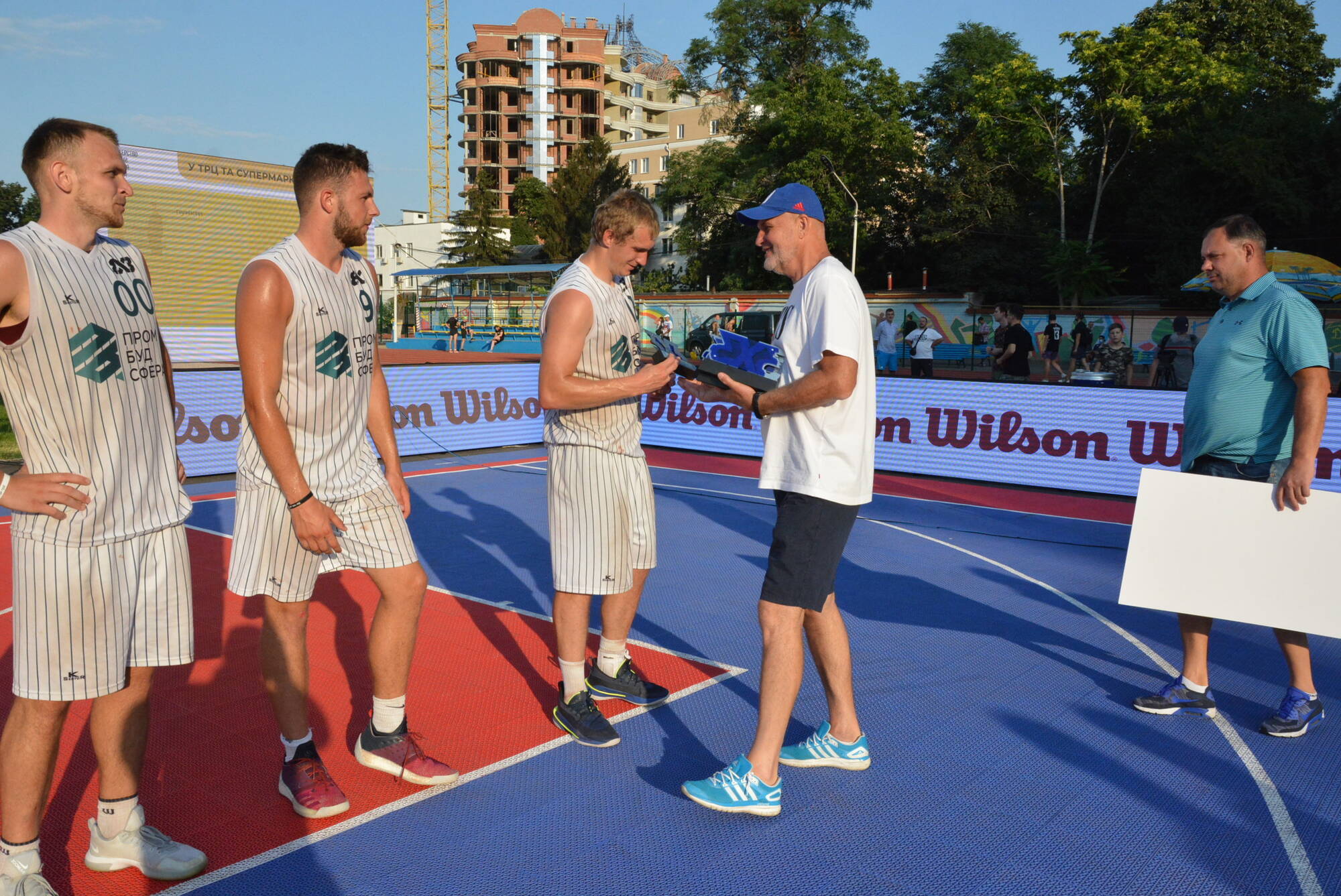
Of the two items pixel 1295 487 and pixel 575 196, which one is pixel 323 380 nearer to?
pixel 1295 487

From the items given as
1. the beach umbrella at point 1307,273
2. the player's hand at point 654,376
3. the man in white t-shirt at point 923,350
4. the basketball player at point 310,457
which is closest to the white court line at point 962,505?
the player's hand at point 654,376

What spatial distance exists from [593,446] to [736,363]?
706 mm

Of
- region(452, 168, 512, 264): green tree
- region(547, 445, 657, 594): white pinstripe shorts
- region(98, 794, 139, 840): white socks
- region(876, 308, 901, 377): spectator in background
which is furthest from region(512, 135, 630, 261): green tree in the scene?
region(98, 794, 139, 840): white socks

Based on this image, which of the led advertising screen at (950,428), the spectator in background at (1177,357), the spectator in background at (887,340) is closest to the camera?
the led advertising screen at (950,428)

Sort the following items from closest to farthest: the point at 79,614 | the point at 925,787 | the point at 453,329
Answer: the point at 79,614 → the point at 925,787 → the point at 453,329

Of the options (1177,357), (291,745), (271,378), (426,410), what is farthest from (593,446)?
(1177,357)

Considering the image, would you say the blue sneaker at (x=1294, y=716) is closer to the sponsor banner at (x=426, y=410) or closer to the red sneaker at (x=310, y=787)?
the red sneaker at (x=310, y=787)

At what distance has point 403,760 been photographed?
12.1 feet

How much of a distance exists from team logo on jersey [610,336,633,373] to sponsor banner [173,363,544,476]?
21.9ft

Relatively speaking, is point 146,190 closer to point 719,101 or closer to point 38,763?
point 38,763

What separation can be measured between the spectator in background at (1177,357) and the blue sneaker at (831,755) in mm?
12126

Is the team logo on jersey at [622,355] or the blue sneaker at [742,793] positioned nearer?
the blue sneaker at [742,793]

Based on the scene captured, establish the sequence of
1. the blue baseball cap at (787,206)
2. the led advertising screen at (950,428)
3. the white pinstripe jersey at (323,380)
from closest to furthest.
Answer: the white pinstripe jersey at (323,380)
the blue baseball cap at (787,206)
the led advertising screen at (950,428)

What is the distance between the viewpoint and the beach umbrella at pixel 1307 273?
21291 mm
